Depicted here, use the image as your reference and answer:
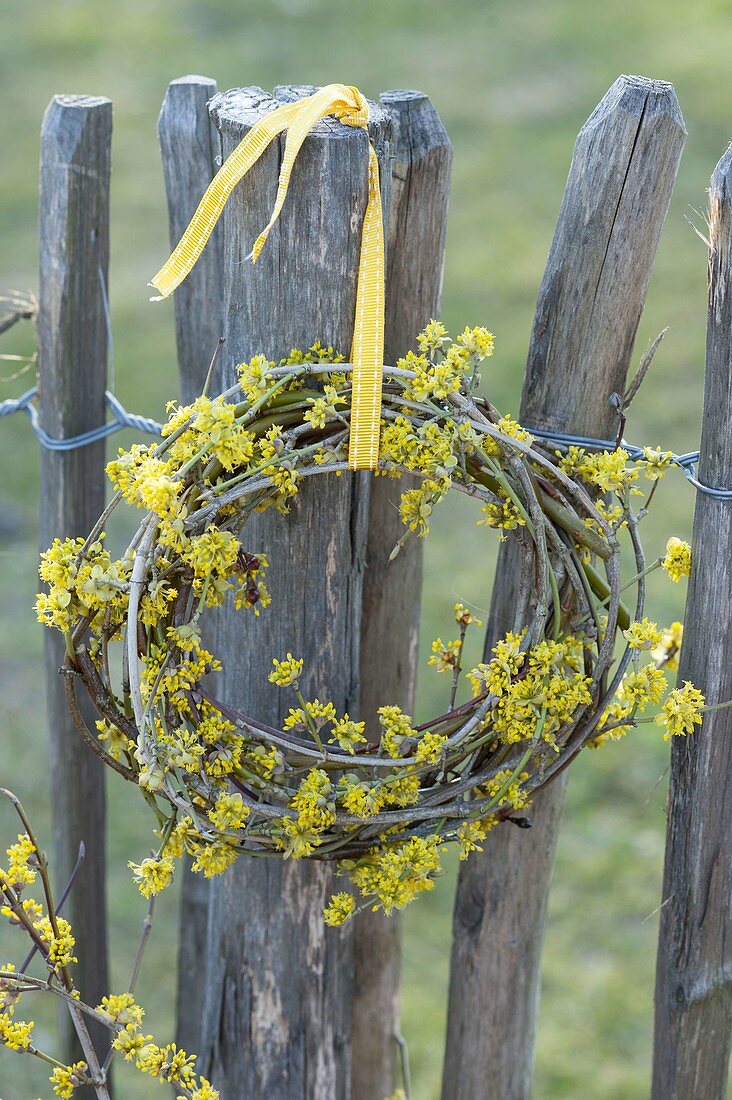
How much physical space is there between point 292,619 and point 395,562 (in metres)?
0.37

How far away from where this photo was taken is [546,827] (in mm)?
1986

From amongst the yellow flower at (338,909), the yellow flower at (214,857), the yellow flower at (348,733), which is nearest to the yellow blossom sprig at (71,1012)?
the yellow flower at (214,857)

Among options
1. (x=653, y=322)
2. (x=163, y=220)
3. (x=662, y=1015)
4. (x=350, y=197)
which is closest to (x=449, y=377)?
(x=350, y=197)

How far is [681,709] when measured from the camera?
1.64m

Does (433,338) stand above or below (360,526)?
above

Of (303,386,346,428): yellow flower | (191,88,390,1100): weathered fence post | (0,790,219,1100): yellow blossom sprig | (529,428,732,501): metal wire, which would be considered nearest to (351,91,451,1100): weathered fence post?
(191,88,390,1100): weathered fence post

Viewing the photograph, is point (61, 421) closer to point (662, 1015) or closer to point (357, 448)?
point (357, 448)

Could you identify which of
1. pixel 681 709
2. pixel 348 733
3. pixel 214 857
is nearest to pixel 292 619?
pixel 348 733

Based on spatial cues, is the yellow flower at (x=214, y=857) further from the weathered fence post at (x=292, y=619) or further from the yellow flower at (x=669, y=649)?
the yellow flower at (x=669, y=649)

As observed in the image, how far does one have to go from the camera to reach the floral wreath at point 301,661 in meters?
1.51

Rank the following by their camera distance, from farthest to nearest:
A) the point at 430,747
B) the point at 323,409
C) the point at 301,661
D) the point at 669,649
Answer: the point at 669,649, the point at 301,661, the point at 430,747, the point at 323,409

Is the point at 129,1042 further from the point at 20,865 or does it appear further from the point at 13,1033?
the point at 20,865

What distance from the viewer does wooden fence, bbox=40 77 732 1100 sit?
1618 millimetres

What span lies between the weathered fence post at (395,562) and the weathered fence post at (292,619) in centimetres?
16
